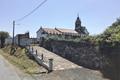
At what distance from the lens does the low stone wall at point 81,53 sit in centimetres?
1972

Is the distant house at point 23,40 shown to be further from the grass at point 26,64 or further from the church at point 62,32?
the grass at point 26,64

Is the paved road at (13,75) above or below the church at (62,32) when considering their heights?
below

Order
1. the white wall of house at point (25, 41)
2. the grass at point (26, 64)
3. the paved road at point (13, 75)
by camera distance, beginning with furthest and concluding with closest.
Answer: the white wall of house at point (25, 41)
the grass at point (26, 64)
the paved road at point (13, 75)

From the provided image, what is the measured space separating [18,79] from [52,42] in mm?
17172

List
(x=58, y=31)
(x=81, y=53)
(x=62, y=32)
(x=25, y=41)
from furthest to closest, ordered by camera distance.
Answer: (x=58, y=31) < (x=62, y=32) < (x=25, y=41) < (x=81, y=53)

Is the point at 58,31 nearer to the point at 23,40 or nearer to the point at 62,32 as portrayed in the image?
the point at 62,32

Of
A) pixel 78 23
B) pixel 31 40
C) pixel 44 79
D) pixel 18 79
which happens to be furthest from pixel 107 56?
pixel 78 23

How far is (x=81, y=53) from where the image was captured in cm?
2280

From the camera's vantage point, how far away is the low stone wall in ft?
64.7

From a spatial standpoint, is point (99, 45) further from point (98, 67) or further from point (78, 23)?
point (78, 23)

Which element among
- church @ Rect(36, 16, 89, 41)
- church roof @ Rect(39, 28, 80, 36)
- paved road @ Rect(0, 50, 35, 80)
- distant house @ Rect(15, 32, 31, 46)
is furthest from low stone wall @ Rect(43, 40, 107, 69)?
church roof @ Rect(39, 28, 80, 36)

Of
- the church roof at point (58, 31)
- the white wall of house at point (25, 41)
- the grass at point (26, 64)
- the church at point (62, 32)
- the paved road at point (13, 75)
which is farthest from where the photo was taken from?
the church roof at point (58, 31)

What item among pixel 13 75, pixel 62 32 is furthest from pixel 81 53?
pixel 62 32

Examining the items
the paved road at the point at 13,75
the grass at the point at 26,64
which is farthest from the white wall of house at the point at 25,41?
the paved road at the point at 13,75
